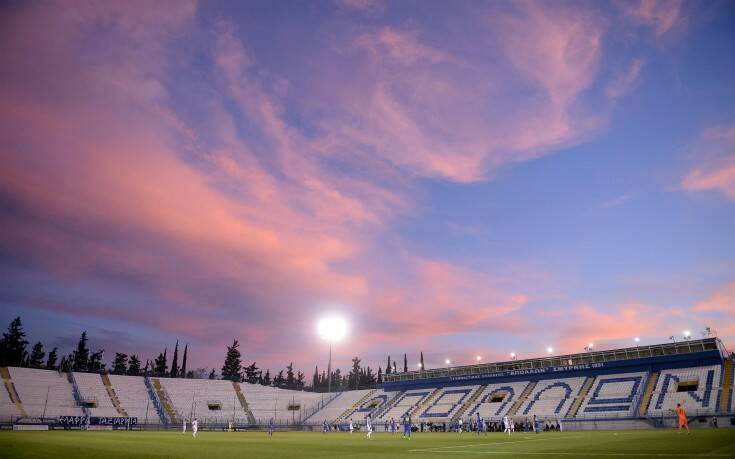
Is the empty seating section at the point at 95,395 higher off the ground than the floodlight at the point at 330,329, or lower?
lower

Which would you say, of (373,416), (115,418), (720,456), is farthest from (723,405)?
(115,418)

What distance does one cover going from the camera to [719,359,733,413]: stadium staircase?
150 feet

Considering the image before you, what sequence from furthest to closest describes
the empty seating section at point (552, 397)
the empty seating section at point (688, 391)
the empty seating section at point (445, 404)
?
the empty seating section at point (445, 404) < the empty seating section at point (552, 397) < the empty seating section at point (688, 391)

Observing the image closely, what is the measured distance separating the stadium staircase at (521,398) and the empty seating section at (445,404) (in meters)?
8.55

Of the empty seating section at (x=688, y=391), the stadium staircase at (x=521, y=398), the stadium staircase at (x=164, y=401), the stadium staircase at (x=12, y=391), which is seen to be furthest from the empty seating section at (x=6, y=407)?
the empty seating section at (x=688, y=391)

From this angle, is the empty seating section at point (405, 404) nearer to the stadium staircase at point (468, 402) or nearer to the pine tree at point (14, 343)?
the stadium staircase at point (468, 402)

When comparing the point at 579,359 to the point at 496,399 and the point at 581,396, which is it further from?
the point at 496,399

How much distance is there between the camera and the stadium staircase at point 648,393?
165 ft

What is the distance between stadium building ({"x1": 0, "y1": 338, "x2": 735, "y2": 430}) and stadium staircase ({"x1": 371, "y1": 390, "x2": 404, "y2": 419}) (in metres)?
0.26

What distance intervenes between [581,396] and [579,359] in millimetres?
8634

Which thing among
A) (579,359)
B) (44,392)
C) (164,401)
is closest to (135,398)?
(164,401)

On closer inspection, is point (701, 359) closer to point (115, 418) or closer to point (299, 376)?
point (115, 418)

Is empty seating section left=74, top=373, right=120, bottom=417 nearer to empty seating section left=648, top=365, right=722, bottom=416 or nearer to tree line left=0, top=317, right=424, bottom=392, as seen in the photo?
tree line left=0, top=317, right=424, bottom=392

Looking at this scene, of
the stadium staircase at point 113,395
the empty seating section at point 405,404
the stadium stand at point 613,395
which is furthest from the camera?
the stadium staircase at point 113,395
